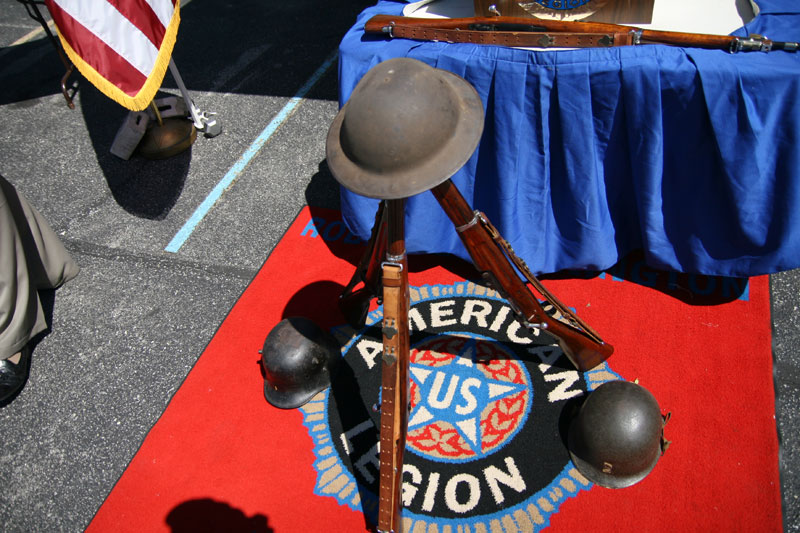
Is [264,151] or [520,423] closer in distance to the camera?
[520,423]

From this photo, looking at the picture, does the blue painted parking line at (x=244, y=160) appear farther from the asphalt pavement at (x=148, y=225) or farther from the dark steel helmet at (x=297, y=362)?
the dark steel helmet at (x=297, y=362)

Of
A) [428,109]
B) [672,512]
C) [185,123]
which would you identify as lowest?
[672,512]

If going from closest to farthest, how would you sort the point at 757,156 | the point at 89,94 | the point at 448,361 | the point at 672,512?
the point at 672,512
the point at 757,156
the point at 448,361
the point at 89,94

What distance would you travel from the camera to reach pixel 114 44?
3.76 m

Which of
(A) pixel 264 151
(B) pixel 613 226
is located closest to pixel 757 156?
(B) pixel 613 226

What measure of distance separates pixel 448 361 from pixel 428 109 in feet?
5.88

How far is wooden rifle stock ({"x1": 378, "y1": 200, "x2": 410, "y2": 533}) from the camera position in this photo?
2.20 metres

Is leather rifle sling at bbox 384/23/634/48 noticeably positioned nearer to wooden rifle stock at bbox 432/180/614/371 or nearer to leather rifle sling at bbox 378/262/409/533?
wooden rifle stock at bbox 432/180/614/371

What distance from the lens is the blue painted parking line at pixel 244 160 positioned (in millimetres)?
4312

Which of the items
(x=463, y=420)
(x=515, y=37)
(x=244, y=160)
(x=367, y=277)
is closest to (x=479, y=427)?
(x=463, y=420)

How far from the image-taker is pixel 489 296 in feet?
11.8

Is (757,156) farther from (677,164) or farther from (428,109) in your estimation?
(428,109)

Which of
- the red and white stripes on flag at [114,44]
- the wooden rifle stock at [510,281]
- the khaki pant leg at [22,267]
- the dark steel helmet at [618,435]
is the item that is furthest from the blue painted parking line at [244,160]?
the dark steel helmet at [618,435]

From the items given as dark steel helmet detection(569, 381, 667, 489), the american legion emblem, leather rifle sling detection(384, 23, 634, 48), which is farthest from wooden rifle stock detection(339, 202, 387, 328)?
dark steel helmet detection(569, 381, 667, 489)
